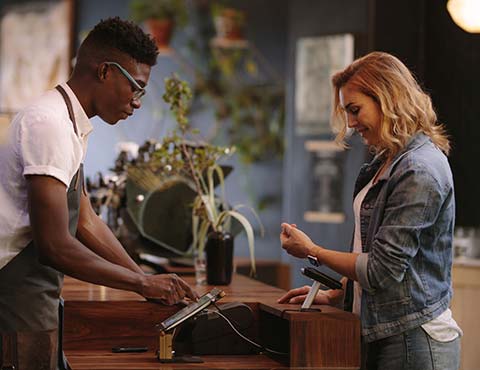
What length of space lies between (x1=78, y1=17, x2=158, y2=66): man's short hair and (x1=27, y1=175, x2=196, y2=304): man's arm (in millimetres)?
462

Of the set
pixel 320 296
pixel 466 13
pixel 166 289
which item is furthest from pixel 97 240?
pixel 466 13

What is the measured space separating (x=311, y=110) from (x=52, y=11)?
2752mm

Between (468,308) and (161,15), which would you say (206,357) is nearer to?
(468,308)

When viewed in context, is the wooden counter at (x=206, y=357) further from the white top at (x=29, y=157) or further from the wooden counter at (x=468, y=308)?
the wooden counter at (x=468, y=308)

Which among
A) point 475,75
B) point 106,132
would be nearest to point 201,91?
point 106,132

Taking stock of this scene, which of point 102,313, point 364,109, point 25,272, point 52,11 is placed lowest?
point 102,313

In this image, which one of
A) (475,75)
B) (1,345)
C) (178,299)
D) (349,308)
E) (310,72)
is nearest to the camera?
(1,345)

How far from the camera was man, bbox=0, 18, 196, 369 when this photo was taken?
2344mm

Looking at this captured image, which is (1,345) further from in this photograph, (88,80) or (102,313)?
(88,80)

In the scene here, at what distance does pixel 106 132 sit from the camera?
7.93 metres

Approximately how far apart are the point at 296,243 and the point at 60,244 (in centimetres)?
64

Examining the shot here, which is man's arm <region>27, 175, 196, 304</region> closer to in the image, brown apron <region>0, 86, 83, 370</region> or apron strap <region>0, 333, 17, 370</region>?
Answer: brown apron <region>0, 86, 83, 370</region>

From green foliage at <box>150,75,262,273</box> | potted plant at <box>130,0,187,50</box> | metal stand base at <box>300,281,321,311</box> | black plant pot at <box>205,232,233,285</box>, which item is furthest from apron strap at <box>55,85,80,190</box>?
potted plant at <box>130,0,187,50</box>

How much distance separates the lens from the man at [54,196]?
2.34 m
